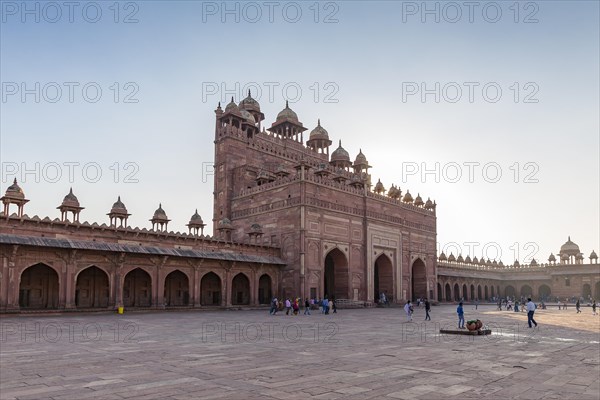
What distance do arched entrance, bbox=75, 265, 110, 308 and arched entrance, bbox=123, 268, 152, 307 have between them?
1.42 metres

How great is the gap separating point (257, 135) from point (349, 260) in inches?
638

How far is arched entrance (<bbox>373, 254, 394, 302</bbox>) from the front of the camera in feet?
151

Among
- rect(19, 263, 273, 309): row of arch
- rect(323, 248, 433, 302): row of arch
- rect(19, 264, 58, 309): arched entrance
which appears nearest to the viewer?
rect(19, 264, 58, 309): arched entrance

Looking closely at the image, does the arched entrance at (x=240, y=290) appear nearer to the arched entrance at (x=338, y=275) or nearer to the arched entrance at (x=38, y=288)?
the arched entrance at (x=338, y=275)

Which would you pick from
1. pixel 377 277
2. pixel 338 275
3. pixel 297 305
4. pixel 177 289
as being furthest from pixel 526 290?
pixel 177 289

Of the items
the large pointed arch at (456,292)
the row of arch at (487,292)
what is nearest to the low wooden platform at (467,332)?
the row of arch at (487,292)

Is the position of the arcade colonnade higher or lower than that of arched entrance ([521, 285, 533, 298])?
higher

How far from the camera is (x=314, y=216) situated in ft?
126

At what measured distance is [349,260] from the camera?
4116 cm

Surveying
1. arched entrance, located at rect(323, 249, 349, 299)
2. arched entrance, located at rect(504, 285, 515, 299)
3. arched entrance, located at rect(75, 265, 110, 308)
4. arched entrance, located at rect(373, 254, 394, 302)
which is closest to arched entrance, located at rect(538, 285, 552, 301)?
arched entrance, located at rect(504, 285, 515, 299)

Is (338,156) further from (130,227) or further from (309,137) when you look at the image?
(130,227)

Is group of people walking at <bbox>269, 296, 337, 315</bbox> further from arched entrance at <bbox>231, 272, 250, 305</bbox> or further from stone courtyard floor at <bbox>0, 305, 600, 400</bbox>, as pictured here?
stone courtyard floor at <bbox>0, 305, 600, 400</bbox>

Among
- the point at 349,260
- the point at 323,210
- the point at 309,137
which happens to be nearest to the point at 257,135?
the point at 309,137

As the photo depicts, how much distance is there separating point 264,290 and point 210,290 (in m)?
4.78
